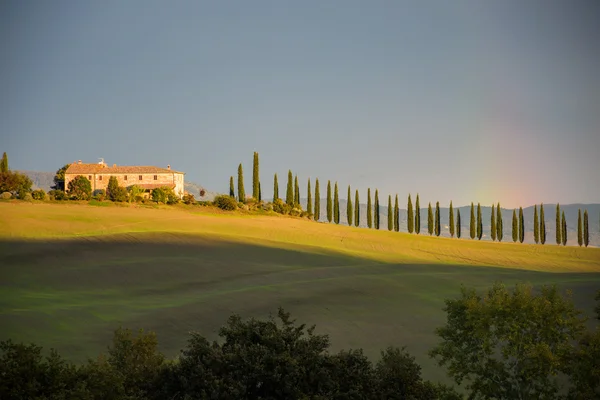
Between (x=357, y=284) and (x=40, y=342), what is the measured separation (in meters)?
22.6

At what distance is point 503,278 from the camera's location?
58.8 m

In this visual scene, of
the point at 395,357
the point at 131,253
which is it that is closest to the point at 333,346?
the point at 395,357

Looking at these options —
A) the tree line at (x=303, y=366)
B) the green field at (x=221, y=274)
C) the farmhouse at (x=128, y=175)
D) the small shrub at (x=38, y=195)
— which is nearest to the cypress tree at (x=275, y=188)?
the farmhouse at (x=128, y=175)

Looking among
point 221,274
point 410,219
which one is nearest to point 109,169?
point 410,219

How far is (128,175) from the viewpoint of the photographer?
11638 centimetres

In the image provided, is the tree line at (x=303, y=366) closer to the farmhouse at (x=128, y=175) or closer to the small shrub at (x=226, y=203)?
the small shrub at (x=226, y=203)

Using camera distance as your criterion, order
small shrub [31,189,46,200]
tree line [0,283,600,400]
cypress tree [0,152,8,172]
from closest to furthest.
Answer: tree line [0,283,600,400] < small shrub [31,189,46,200] < cypress tree [0,152,8,172]

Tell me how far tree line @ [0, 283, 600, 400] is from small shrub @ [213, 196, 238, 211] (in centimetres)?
6999

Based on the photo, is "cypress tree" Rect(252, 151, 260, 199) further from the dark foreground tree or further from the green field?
the dark foreground tree

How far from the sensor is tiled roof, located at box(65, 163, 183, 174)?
371 feet

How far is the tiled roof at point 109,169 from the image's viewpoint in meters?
113

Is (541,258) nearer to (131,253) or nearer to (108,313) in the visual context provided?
(131,253)

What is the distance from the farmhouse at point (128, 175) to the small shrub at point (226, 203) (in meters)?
14.2

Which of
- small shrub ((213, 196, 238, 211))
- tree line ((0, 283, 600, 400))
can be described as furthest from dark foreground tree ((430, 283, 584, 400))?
small shrub ((213, 196, 238, 211))
